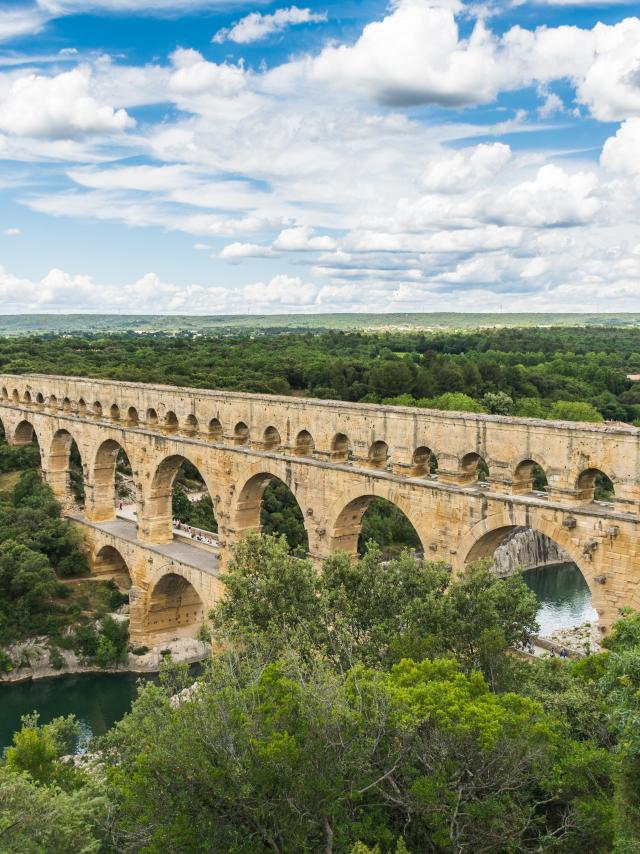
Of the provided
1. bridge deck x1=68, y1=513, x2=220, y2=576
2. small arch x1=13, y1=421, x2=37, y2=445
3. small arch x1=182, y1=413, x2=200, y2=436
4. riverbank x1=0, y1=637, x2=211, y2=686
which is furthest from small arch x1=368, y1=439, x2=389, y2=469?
small arch x1=13, y1=421, x2=37, y2=445

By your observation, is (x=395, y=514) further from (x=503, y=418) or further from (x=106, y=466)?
(x=503, y=418)

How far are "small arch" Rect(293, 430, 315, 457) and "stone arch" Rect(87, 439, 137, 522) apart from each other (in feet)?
50.3

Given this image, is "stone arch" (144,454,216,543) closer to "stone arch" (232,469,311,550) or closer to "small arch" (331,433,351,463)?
"stone arch" (232,469,311,550)

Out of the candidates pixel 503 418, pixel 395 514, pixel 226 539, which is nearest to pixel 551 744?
pixel 503 418

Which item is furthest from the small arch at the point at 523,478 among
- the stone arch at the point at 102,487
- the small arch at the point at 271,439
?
the stone arch at the point at 102,487

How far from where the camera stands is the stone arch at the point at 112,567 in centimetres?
3959

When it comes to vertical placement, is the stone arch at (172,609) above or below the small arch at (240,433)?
below

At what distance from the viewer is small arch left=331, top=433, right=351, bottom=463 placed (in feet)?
85.1

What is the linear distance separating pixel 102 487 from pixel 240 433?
13.6m

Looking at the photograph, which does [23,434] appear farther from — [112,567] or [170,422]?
[170,422]

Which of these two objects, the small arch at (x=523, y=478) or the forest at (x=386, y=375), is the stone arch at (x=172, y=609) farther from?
the forest at (x=386, y=375)

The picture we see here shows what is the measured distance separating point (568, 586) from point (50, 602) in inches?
1102

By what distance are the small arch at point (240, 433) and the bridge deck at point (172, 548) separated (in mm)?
5100

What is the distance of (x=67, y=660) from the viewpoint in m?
34.6
